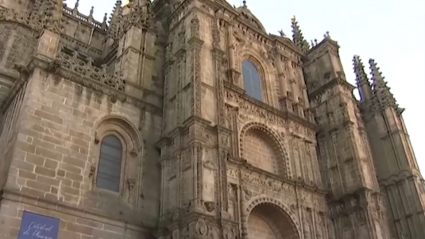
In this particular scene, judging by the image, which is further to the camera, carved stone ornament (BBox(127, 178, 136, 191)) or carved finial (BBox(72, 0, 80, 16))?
carved finial (BBox(72, 0, 80, 16))

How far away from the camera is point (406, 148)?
989 inches

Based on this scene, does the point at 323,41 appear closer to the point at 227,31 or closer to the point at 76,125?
the point at 227,31

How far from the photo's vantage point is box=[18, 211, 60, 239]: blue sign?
12.7 metres

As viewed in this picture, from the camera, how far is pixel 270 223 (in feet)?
62.8

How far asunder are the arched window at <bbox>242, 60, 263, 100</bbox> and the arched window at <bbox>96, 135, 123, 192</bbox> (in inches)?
313

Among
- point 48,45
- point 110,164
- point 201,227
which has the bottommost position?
point 201,227

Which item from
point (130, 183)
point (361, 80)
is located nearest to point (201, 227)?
point (130, 183)

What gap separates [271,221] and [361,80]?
47.2ft

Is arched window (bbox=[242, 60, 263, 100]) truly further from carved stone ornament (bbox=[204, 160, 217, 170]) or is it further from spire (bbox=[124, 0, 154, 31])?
carved stone ornament (bbox=[204, 160, 217, 170])

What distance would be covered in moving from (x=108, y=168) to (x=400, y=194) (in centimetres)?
1616

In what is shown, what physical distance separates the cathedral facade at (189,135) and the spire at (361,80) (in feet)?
1.87

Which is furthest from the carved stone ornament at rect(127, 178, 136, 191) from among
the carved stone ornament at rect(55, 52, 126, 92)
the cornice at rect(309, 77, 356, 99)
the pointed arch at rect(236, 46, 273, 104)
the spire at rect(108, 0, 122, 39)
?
the cornice at rect(309, 77, 356, 99)

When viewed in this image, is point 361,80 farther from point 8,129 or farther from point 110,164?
point 8,129

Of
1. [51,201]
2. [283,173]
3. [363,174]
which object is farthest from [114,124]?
[363,174]
